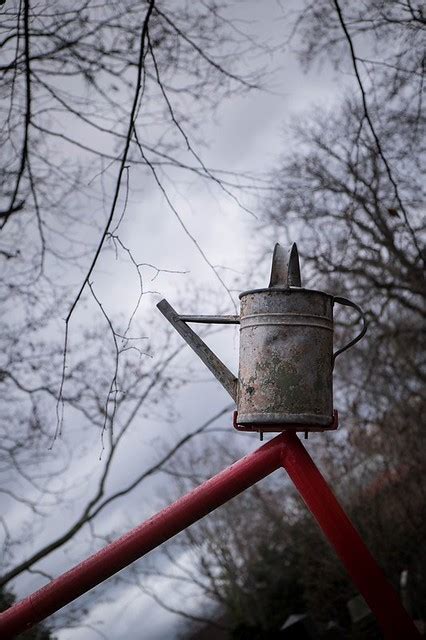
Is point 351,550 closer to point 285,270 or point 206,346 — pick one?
point 206,346

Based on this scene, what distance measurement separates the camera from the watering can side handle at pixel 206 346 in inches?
135

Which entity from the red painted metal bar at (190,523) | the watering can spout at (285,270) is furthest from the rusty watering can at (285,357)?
the red painted metal bar at (190,523)

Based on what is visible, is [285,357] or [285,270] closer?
[285,357]

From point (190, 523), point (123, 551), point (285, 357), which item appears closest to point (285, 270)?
point (285, 357)

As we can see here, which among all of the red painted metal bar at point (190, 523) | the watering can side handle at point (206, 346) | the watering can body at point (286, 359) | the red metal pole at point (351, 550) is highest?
the watering can side handle at point (206, 346)

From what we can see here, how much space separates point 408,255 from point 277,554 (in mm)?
6838

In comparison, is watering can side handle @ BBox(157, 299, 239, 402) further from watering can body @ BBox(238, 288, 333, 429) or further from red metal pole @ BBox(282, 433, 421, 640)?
red metal pole @ BBox(282, 433, 421, 640)

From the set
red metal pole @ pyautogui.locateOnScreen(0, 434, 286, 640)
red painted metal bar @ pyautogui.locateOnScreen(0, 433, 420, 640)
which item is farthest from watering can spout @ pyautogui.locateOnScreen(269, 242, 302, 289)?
red metal pole @ pyautogui.locateOnScreen(0, 434, 286, 640)

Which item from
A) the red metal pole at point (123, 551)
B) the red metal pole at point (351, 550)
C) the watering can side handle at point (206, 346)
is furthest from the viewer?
the watering can side handle at point (206, 346)

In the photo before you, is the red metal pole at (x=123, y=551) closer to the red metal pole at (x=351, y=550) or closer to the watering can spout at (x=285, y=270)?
the red metal pole at (x=351, y=550)

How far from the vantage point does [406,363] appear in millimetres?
12305

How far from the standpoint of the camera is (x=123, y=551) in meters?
3.28

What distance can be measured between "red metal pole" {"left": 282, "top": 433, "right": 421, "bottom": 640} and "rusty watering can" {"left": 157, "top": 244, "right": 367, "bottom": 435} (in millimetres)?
174

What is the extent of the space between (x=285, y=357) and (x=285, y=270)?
15.8 inches
